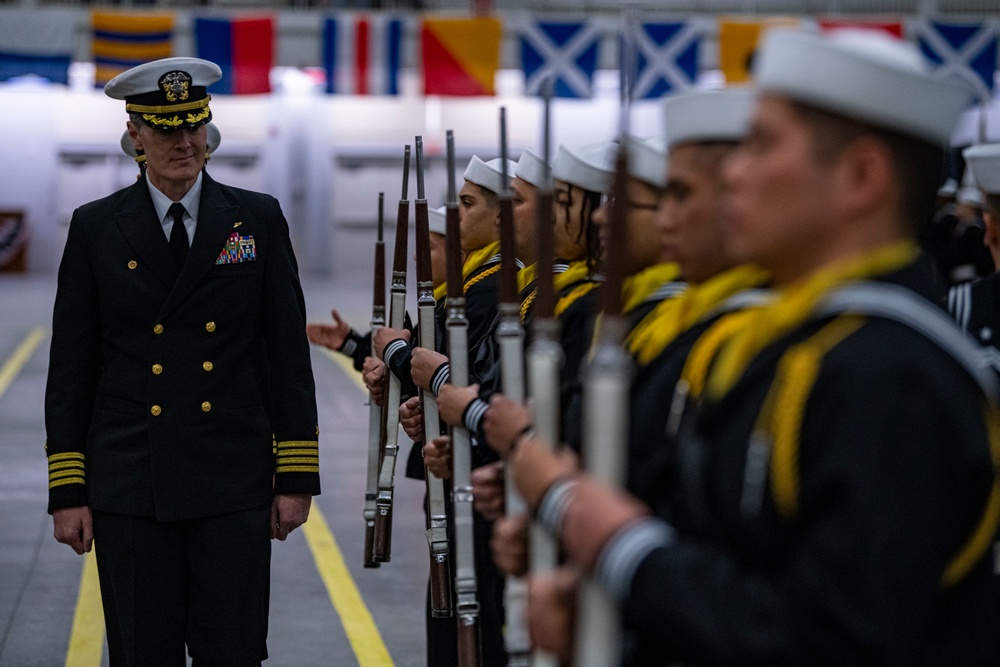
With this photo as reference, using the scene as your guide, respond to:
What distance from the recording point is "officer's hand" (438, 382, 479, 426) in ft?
10.5

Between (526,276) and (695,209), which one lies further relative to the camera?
(526,276)

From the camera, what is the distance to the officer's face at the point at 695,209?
1937 millimetres

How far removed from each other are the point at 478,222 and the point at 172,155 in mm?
1216

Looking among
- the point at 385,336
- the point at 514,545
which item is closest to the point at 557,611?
the point at 514,545

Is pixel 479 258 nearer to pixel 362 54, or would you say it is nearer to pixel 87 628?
pixel 87 628

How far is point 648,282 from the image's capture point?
7.78 ft

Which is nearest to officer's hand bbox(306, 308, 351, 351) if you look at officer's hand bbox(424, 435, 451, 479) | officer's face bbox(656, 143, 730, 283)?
officer's hand bbox(424, 435, 451, 479)

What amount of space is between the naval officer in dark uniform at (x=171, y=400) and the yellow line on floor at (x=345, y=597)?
186 centimetres

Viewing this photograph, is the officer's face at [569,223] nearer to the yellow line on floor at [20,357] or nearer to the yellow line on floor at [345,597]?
the yellow line on floor at [345,597]

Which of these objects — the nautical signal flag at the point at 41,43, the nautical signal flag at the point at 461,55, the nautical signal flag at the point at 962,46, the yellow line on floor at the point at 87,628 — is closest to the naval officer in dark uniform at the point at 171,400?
the yellow line on floor at the point at 87,628

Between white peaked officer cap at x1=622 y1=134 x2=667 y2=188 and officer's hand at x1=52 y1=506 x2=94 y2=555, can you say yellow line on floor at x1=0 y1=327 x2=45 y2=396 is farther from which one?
white peaked officer cap at x1=622 y1=134 x2=667 y2=188

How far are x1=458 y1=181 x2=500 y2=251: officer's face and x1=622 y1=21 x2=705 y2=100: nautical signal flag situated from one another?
1503cm

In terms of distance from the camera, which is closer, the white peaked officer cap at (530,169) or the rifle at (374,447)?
the white peaked officer cap at (530,169)

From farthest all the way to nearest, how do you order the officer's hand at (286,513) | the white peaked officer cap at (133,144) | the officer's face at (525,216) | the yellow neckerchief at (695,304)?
the officer's face at (525,216)
the white peaked officer cap at (133,144)
the officer's hand at (286,513)
the yellow neckerchief at (695,304)
